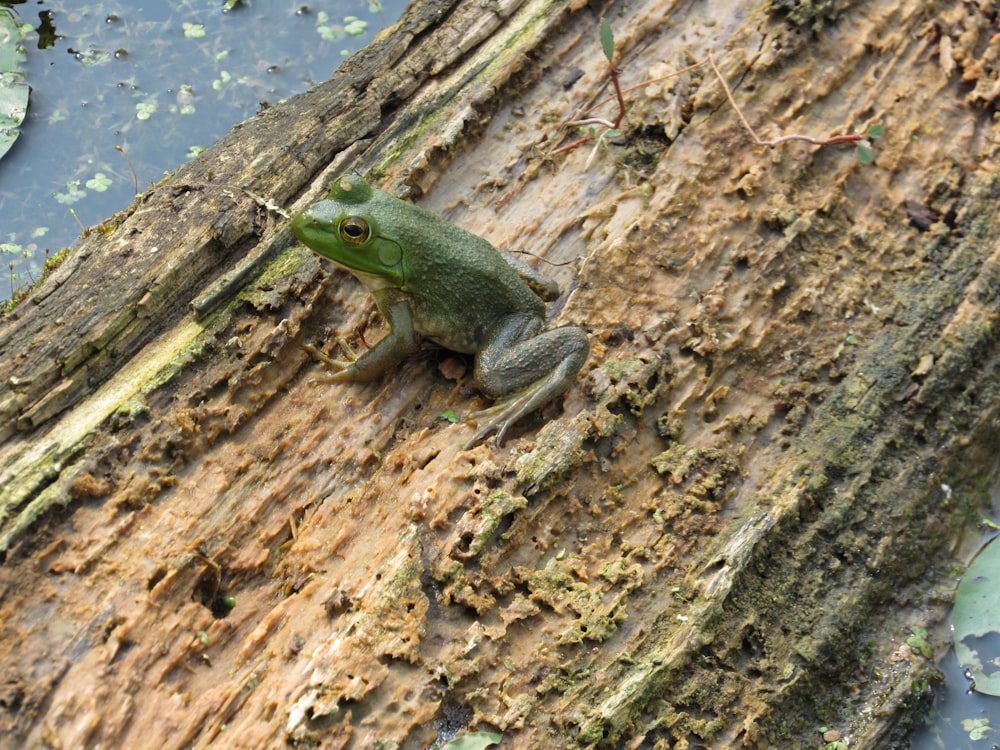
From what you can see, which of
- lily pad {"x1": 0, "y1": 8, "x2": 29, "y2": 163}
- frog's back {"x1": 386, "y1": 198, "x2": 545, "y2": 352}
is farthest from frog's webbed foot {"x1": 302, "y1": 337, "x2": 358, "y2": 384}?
lily pad {"x1": 0, "y1": 8, "x2": 29, "y2": 163}

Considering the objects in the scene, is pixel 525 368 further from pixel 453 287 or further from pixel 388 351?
pixel 388 351

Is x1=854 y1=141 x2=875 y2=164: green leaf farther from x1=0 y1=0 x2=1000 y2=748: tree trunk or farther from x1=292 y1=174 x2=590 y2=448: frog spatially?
x1=292 y1=174 x2=590 y2=448: frog

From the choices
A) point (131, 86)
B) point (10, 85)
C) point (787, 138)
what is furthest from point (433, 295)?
point (10, 85)

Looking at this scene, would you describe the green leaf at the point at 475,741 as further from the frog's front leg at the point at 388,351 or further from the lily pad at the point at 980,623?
the lily pad at the point at 980,623

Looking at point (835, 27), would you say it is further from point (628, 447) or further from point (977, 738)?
point (977, 738)

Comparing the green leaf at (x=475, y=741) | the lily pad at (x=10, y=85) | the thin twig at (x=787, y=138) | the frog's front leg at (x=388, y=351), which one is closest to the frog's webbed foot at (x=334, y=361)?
the frog's front leg at (x=388, y=351)

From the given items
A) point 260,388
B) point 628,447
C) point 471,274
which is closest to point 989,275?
point 628,447

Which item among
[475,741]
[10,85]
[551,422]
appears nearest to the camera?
[475,741]
